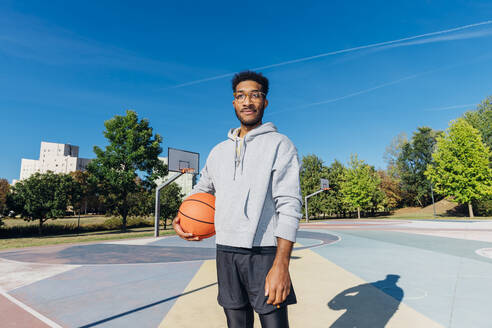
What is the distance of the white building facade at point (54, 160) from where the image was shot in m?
135

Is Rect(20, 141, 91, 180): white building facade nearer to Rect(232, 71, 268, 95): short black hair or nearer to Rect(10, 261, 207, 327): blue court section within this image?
Rect(10, 261, 207, 327): blue court section

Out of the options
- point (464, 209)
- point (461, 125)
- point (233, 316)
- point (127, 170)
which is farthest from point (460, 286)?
point (464, 209)

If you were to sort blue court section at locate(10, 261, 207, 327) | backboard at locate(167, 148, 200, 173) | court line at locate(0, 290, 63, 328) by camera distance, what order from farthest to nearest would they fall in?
1. backboard at locate(167, 148, 200, 173)
2. blue court section at locate(10, 261, 207, 327)
3. court line at locate(0, 290, 63, 328)

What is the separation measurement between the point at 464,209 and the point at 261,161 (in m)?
52.3

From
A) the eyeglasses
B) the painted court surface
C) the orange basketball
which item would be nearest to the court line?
the painted court surface

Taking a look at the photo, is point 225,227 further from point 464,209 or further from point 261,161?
point 464,209

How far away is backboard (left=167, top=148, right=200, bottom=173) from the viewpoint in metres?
18.2

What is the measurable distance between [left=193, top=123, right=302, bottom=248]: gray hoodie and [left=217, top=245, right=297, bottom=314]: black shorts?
0.07m

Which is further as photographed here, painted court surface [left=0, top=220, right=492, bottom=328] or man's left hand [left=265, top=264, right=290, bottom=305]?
painted court surface [left=0, top=220, right=492, bottom=328]

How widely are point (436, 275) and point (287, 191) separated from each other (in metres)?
6.48

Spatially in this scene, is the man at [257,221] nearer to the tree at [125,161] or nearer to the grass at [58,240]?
A: the grass at [58,240]

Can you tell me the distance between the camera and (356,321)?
374 cm

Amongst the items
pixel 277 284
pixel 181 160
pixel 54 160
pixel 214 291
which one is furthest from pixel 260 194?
pixel 54 160

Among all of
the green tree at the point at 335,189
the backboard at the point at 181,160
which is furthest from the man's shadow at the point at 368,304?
the green tree at the point at 335,189
